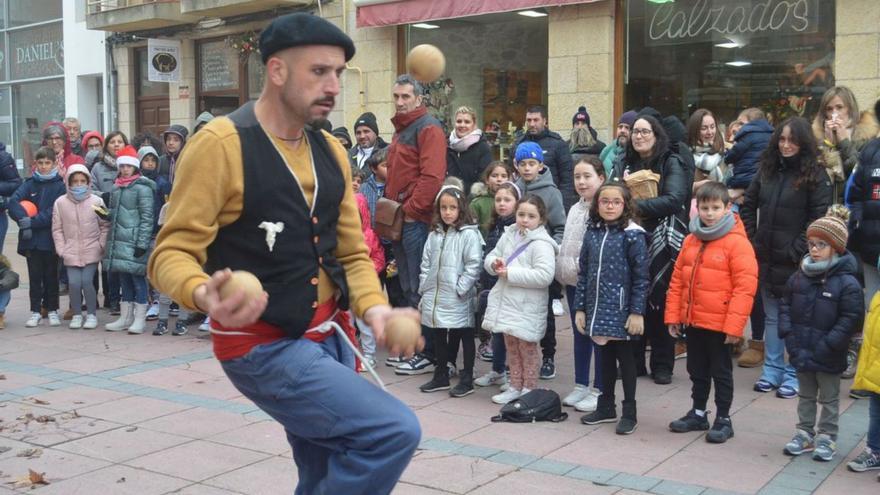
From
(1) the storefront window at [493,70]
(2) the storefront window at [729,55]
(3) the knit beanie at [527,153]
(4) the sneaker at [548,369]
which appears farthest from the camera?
(1) the storefront window at [493,70]

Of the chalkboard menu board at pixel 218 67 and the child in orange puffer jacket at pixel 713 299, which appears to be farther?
the chalkboard menu board at pixel 218 67

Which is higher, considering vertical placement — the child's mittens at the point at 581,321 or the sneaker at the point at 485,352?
the child's mittens at the point at 581,321

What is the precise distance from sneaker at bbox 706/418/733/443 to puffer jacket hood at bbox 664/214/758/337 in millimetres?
552

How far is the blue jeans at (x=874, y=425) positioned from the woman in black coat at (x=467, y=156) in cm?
411

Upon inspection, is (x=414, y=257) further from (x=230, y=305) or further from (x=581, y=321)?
(x=230, y=305)

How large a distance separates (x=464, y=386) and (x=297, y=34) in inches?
176

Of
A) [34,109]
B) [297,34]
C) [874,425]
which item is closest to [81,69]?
[34,109]

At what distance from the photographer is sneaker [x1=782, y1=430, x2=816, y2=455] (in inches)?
228

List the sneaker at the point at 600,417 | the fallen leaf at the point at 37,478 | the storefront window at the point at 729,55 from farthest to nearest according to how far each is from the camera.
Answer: the storefront window at the point at 729,55
the sneaker at the point at 600,417
the fallen leaf at the point at 37,478

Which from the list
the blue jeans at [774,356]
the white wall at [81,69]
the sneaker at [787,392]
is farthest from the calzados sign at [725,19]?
the white wall at [81,69]

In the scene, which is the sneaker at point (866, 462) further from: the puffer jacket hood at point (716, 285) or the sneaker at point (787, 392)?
the sneaker at point (787, 392)

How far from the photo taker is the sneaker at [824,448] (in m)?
5.69

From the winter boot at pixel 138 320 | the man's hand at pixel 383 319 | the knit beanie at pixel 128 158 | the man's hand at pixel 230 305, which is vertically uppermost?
the knit beanie at pixel 128 158

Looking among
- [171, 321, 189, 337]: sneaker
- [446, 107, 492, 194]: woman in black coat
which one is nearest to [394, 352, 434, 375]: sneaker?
[446, 107, 492, 194]: woman in black coat
